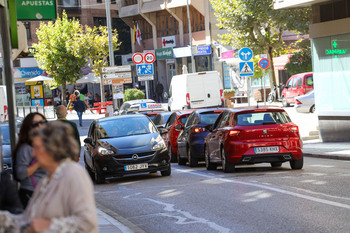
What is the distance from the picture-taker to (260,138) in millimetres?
17594

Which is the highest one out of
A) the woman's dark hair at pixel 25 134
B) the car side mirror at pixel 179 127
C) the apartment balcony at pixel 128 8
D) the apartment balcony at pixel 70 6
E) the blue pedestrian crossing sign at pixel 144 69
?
the apartment balcony at pixel 70 6

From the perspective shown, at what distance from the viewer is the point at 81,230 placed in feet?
14.5

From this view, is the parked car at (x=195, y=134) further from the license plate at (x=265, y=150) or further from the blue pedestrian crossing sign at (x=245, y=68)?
the blue pedestrian crossing sign at (x=245, y=68)

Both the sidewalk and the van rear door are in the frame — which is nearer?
the sidewalk

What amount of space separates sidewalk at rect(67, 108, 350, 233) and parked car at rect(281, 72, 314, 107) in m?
7.37

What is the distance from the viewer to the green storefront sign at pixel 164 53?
74.8 meters

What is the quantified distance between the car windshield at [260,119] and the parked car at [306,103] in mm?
24349

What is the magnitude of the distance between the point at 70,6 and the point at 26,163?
7866cm

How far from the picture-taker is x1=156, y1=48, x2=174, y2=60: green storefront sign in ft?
245

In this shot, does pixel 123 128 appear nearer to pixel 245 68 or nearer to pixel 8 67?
pixel 8 67

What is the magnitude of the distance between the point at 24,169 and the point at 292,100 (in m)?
43.0

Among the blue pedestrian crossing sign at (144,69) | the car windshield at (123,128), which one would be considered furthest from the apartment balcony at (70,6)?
the car windshield at (123,128)

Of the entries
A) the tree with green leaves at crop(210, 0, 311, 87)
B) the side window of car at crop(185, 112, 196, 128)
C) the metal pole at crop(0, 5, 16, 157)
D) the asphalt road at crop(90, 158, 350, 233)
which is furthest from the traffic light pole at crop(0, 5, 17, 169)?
the tree with green leaves at crop(210, 0, 311, 87)

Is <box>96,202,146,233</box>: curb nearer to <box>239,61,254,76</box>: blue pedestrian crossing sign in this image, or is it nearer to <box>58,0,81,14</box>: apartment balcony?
<box>239,61,254,76</box>: blue pedestrian crossing sign
